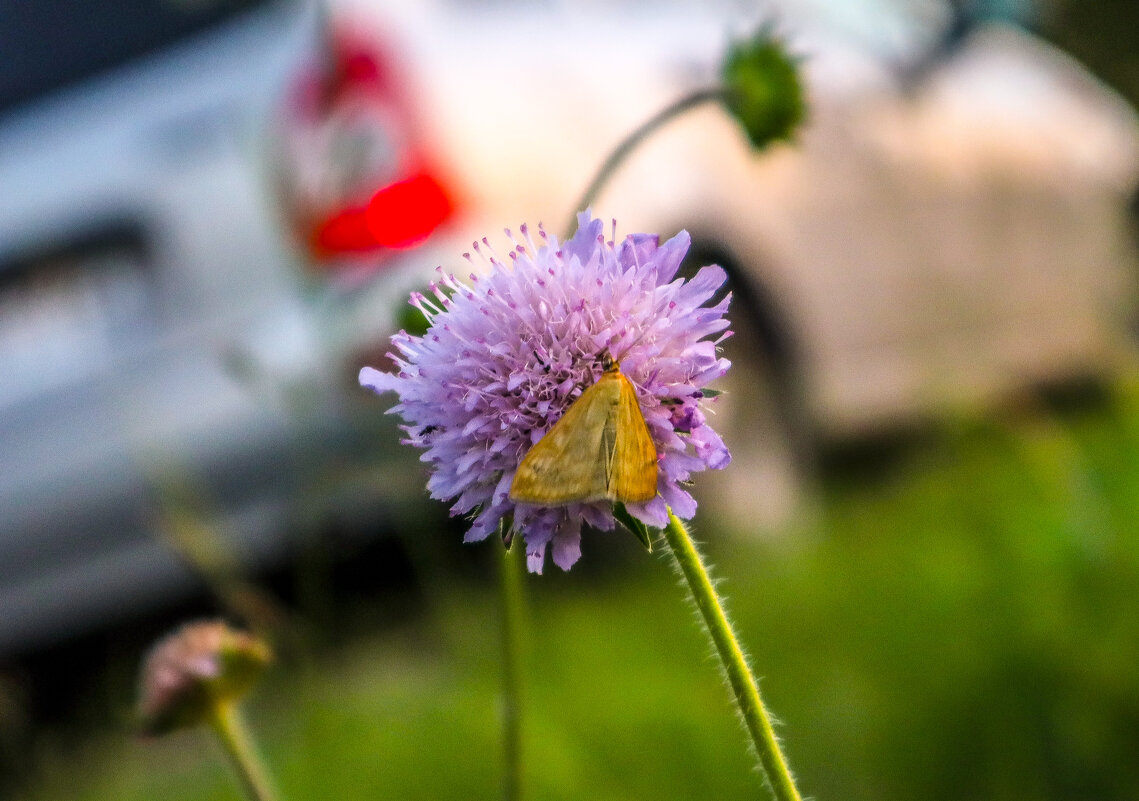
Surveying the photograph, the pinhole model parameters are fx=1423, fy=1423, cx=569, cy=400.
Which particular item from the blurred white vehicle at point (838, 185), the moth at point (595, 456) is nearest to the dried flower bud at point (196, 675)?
the moth at point (595, 456)

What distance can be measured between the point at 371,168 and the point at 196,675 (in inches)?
70.6

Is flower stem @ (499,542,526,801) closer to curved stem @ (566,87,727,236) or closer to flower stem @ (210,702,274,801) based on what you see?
flower stem @ (210,702,274,801)

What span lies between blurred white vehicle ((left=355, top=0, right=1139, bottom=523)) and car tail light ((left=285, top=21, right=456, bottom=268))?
0.07 meters

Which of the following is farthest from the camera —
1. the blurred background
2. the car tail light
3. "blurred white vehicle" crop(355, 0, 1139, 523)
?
"blurred white vehicle" crop(355, 0, 1139, 523)

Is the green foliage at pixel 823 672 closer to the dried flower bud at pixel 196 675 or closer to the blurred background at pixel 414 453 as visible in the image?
the blurred background at pixel 414 453

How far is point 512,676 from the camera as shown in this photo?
140cm

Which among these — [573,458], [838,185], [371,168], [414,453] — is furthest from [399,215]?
[573,458]

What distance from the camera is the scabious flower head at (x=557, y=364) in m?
0.95

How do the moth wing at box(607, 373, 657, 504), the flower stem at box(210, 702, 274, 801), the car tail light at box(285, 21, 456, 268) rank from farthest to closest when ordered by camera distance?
1. the car tail light at box(285, 21, 456, 268)
2. the flower stem at box(210, 702, 274, 801)
3. the moth wing at box(607, 373, 657, 504)

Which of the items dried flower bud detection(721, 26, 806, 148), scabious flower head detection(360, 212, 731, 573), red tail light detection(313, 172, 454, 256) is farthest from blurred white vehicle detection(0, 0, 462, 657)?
scabious flower head detection(360, 212, 731, 573)

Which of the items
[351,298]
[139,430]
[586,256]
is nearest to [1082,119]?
[351,298]

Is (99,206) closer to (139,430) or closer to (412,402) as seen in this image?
(139,430)

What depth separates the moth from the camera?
2.80ft

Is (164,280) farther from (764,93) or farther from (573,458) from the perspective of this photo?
(573,458)
